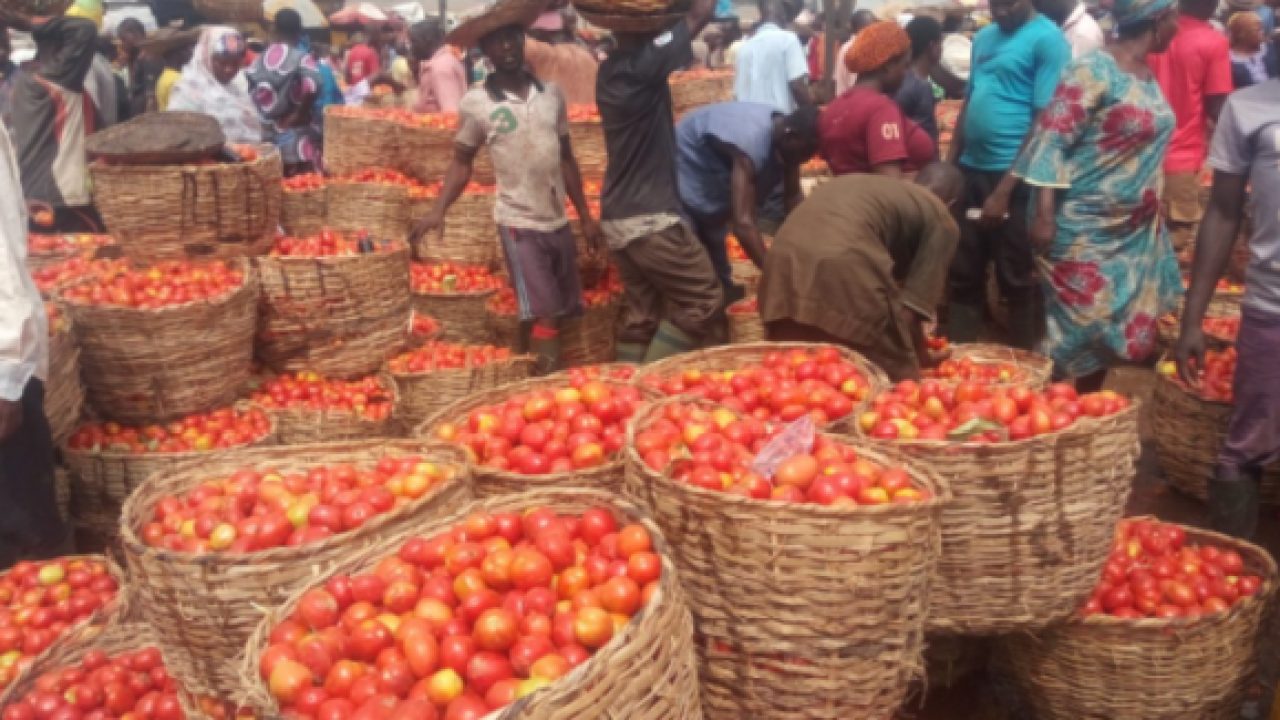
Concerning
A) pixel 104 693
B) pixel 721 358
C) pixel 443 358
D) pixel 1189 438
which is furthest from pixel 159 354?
pixel 1189 438

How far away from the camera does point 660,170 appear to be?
218 inches

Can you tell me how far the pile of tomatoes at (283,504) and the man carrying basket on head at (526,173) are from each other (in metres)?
3.09

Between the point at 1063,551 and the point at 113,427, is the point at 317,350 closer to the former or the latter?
the point at 113,427

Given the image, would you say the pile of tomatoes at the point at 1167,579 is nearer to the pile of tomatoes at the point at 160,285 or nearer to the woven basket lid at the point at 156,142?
the pile of tomatoes at the point at 160,285

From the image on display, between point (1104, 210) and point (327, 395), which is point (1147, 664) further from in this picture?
point (327, 395)

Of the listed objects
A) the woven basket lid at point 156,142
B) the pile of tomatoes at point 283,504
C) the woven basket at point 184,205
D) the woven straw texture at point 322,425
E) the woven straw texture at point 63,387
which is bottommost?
the woven straw texture at point 322,425

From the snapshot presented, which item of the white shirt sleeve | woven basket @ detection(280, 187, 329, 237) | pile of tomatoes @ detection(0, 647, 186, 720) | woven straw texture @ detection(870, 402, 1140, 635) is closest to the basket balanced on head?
woven straw texture @ detection(870, 402, 1140, 635)

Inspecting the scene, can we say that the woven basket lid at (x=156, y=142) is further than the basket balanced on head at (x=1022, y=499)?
Yes

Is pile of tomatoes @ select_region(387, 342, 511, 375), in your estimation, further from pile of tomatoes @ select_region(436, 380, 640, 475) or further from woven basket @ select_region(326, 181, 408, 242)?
pile of tomatoes @ select_region(436, 380, 640, 475)

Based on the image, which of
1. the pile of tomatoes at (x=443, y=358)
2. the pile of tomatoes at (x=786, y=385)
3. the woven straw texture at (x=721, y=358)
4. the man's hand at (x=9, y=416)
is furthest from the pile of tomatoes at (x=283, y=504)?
the pile of tomatoes at (x=443, y=358)

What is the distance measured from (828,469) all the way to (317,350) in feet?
12.8

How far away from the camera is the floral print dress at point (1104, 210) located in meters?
4.86

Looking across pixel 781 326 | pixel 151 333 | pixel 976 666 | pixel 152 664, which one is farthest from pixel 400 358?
pixel 976 666

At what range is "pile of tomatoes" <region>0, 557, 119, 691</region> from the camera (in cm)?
348
